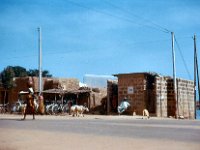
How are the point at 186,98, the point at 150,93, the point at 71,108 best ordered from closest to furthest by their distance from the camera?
the point at 71,108, the point at 150,93, the point at 186,98

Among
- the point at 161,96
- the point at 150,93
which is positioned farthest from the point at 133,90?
the point at 161,96

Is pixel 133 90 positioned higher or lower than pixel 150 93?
higher

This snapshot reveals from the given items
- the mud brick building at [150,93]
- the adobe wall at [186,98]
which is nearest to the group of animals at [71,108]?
the mud brick building at [150,93]

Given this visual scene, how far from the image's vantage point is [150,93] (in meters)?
27.2

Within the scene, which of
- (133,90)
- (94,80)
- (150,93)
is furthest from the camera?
(94,80)

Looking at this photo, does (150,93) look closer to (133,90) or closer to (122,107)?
(133,90)

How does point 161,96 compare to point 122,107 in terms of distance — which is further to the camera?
point 161,96

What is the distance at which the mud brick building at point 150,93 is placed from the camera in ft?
88.2

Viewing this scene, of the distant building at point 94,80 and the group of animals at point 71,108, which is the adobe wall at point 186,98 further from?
the distant building at point 94,80

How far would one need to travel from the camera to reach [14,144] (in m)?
6.41

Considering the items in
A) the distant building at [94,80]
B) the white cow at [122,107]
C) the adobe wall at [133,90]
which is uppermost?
the distant building at [94,80]

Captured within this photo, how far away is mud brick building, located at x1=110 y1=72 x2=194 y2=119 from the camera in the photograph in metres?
26.9

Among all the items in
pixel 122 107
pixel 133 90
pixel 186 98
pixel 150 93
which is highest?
A: pixel 133 90

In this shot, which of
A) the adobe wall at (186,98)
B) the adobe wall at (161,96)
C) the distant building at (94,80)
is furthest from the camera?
the distant building at (94,80)
